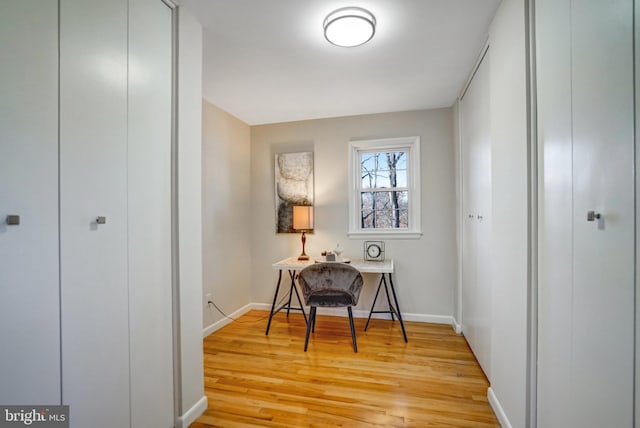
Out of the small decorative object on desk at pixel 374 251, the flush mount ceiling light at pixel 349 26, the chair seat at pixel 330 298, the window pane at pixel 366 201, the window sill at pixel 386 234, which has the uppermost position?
the flush mount ceiling light at pixel 349 26

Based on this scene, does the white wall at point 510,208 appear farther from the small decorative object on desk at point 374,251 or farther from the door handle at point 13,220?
the door handle at point 13,220

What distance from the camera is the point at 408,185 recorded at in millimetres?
3541

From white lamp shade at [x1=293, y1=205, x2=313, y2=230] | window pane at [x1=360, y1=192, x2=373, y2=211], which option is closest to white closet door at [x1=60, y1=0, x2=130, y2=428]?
white lamp shade at [x1=293, y1=205, x2=313, y2=230]

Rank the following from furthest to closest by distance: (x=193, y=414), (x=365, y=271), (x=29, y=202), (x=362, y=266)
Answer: (x=362, y=266) < (x=365, y=271) < (x=193, y=414) < (x=29, y=202)

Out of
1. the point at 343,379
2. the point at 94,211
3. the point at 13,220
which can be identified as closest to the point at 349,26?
the point at 94,211

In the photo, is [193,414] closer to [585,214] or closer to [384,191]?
[585,214]

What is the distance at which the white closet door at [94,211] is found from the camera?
1.11m

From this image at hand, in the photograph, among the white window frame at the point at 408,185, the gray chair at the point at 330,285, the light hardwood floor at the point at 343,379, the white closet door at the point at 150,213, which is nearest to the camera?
the white closet door at the point at 150,213

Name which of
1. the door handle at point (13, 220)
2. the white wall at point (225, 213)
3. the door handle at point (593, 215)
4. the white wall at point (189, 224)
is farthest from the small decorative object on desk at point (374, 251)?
the door handle at point (13, 220)

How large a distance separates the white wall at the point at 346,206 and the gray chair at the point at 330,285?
86 cm

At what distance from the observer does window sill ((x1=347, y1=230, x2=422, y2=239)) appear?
344 cm

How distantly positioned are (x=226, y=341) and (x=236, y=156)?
2111 mm

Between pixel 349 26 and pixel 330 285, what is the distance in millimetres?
2058

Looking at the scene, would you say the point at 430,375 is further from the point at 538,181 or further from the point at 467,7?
the point at 467,7
